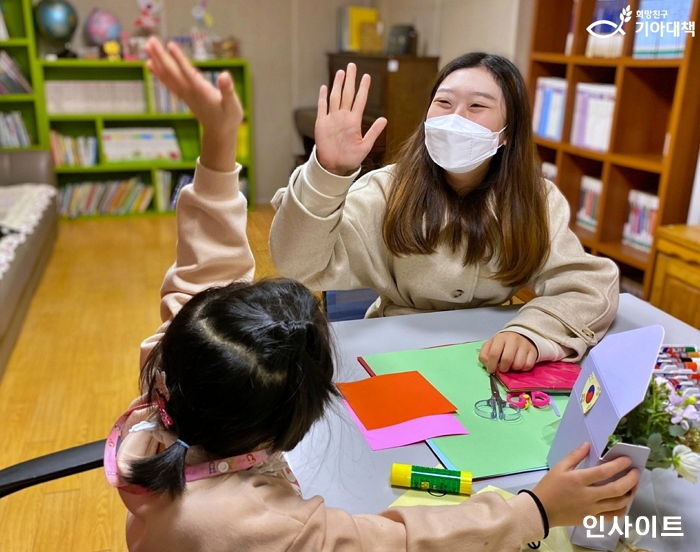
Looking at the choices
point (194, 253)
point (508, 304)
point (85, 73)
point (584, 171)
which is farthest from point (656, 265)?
point (85, 73)

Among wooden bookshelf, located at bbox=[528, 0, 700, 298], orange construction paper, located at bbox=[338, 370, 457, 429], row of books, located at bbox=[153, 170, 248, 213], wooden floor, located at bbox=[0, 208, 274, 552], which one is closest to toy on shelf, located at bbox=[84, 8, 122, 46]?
row of books, located at bbox=[153, 170, 248, 213]

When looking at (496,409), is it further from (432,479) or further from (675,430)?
(675,430)

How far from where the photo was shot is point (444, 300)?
1.43 meters

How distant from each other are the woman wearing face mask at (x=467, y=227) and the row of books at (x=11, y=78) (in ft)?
12.5

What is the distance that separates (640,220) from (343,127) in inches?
84.2

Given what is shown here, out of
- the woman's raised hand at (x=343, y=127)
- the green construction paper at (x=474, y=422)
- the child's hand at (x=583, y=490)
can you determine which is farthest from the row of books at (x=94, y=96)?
the child's hand at (x=583, y=490)

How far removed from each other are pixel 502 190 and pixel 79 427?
5.50ft

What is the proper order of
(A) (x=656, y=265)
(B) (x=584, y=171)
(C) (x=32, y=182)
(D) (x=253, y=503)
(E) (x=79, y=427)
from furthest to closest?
1. (C) (x=32, y=182)
2. (B) (x=584, y=171)
3. (A) (x=656, y=265)
4. (E) (x=79, y=427)
5. (D) (x=253, y=503)

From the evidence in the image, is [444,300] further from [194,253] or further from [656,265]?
[656,265]

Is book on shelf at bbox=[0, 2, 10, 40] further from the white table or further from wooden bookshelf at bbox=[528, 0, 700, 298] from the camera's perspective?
the white table

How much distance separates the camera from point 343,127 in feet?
3.75

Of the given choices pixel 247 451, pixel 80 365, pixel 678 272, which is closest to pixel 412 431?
pixel 247 451

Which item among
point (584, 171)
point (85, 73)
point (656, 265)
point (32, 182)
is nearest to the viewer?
point (656, 265)

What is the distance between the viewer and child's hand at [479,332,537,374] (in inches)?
44.0
